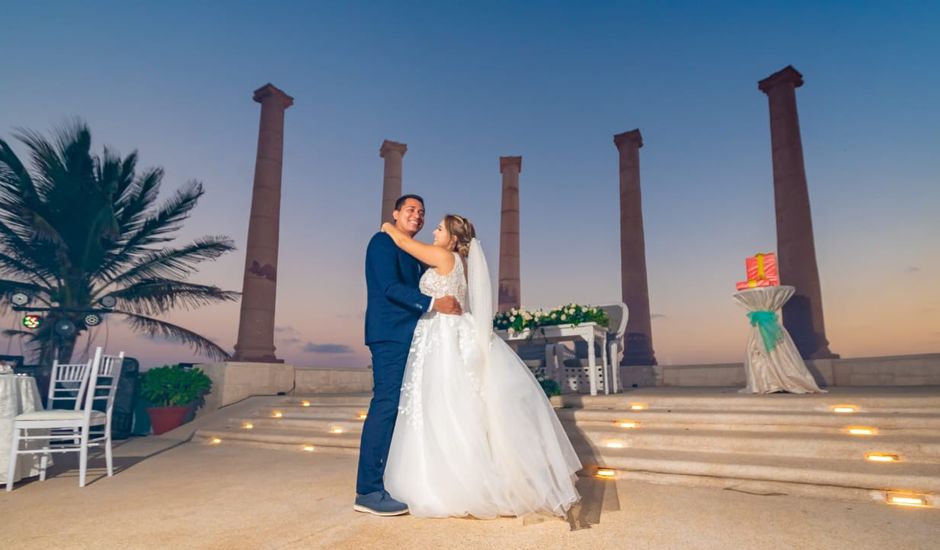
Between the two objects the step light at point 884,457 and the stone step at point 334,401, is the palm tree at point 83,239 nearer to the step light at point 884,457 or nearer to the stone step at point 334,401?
the stone step at point 334,401

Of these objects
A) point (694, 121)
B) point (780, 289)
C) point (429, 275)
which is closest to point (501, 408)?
point (429, 275)

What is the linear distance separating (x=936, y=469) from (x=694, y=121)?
1767 centimetres

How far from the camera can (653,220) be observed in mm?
18984

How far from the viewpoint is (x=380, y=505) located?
324 cm

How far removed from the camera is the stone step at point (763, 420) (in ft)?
15.2

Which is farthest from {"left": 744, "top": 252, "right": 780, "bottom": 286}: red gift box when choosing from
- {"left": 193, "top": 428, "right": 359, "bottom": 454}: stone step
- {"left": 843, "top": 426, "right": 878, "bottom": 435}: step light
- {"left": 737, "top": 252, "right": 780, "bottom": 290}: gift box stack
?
{"left": 193, "top": 428, "right": 359, "bottom": 454}: stone step

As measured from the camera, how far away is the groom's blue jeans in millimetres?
3350

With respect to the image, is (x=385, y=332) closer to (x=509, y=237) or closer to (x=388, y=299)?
(x=388, y=299)

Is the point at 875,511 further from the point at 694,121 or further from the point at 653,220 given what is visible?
the point at 694,121

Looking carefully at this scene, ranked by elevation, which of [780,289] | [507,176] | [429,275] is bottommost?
[429,275]

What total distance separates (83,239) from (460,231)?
1132 centimetres

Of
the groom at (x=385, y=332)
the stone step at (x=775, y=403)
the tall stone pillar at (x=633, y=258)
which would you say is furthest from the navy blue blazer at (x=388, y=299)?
the tall stone pillar at (x=633, y=258)

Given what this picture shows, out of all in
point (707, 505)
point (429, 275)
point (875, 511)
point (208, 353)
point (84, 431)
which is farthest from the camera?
point (208, 353)

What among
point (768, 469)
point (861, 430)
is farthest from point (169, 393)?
point (861, 430)
